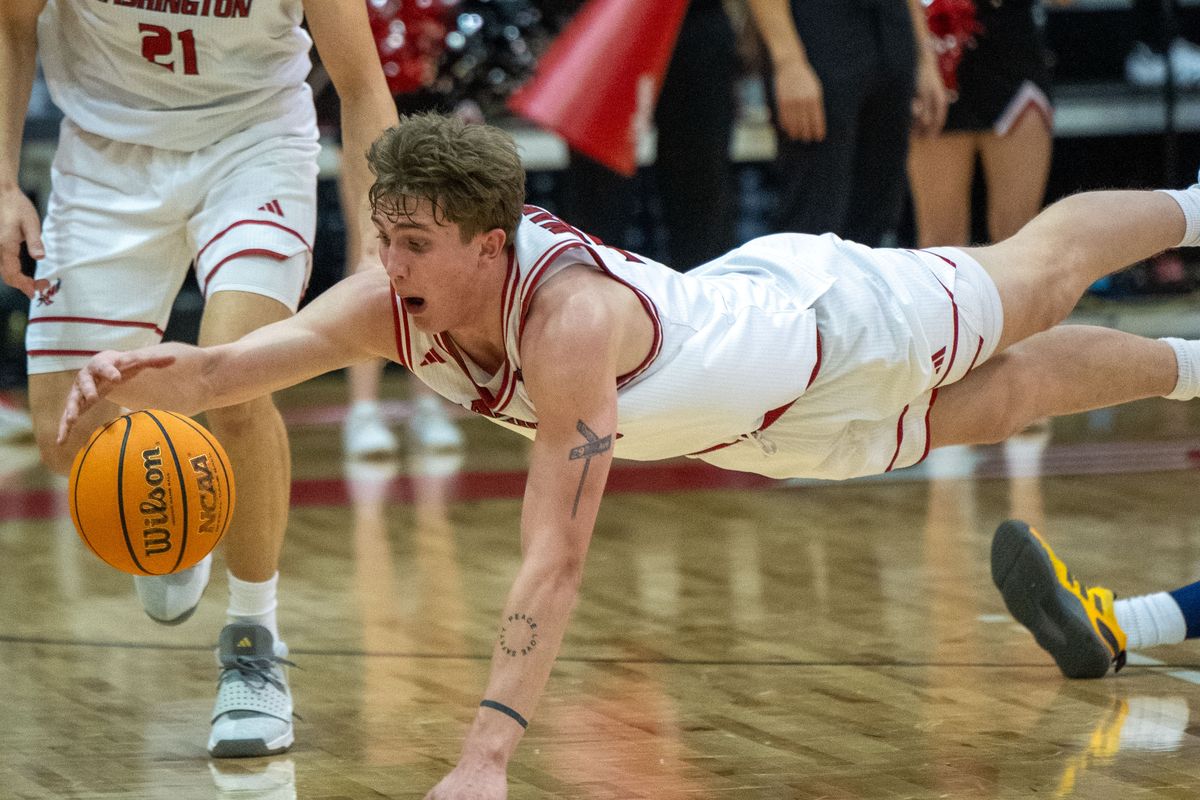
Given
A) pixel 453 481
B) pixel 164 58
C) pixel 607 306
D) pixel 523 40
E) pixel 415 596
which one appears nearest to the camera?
pixel 607 306

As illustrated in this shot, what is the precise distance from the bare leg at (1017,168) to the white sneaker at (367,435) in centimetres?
251

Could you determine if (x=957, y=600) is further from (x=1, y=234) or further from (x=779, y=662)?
(x=1, y=234)

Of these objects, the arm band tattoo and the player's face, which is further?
the player's face

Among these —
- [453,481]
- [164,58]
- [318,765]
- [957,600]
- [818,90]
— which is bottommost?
[453,481]

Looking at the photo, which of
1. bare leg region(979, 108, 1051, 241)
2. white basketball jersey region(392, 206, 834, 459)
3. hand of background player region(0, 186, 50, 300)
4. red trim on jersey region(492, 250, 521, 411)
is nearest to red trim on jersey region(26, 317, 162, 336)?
hand of background player region(0, 186, 50, 300)

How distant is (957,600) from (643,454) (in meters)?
1.36

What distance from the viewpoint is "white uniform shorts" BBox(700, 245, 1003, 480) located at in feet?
10.1

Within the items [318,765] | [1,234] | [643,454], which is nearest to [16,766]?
[318,765]

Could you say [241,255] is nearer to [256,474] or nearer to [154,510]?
[256,474]

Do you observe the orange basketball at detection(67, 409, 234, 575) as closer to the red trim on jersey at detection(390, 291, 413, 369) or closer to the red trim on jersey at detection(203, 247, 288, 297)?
the red trim on jersey at detection(390, 291, 413, 369)

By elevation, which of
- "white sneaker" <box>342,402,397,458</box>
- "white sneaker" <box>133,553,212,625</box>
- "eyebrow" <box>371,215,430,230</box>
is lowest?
"white sneaker" <box>342,402,397,458</box>

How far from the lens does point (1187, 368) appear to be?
3.44 m

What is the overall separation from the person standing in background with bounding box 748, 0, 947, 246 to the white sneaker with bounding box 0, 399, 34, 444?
363cm

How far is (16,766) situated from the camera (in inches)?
117
